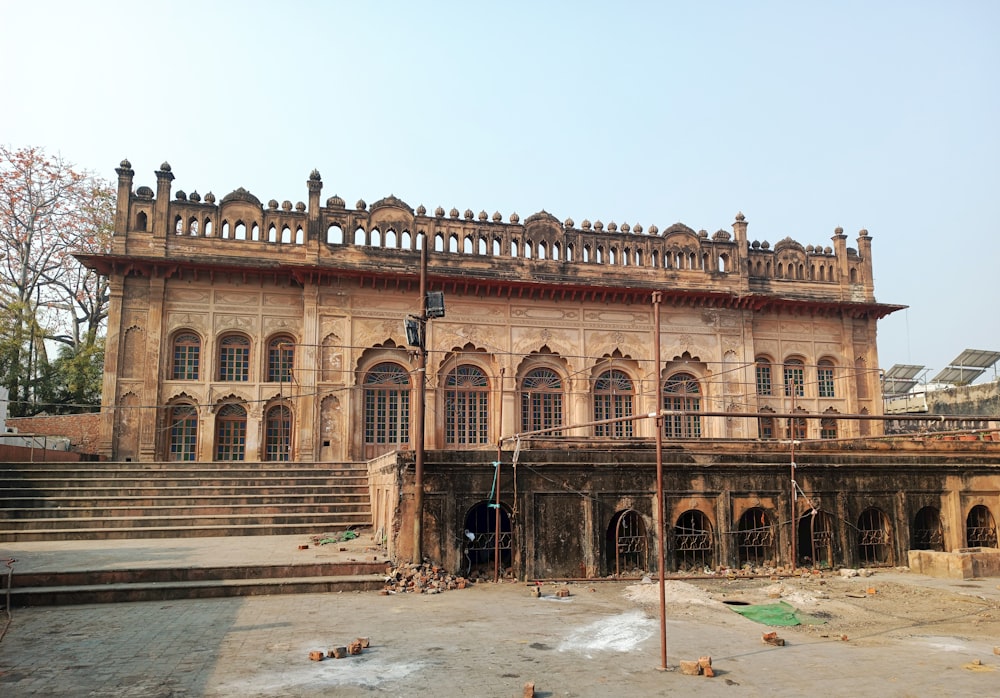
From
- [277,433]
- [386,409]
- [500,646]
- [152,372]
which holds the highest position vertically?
[152,372]

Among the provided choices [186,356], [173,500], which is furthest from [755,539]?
[186,356]

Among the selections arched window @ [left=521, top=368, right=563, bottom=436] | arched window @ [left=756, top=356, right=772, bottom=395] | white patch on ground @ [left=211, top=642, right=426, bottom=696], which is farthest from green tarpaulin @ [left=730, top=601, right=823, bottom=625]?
arched window @ [left=756, top=356, right=772, bottom=395]

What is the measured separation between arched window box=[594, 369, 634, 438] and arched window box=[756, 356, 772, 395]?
16.1ft

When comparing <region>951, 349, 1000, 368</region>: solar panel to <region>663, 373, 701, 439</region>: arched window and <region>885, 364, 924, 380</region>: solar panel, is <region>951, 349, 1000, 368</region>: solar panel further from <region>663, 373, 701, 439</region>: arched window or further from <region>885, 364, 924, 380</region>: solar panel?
<region>663, 373, 701, 439</region>: arched window

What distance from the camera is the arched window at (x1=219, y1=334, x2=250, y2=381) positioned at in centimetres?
2352

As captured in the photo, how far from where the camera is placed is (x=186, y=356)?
23.3m

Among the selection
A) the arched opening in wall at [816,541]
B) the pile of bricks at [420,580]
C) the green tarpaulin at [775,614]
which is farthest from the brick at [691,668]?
the arched opening in wall at [816,541]

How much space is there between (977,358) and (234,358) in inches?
1366

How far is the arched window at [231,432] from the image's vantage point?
23.1 meters

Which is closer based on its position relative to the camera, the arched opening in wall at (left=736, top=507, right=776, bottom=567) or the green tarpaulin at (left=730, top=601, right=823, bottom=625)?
the green tarpaulin at (left=730, top=601, right=823, bottom=625)

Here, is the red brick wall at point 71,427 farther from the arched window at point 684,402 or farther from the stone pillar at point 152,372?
the arched window at point 684,402

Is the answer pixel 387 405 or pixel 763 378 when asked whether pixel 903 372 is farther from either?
pixel 387 405

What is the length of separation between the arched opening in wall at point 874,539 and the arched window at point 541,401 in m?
11.4

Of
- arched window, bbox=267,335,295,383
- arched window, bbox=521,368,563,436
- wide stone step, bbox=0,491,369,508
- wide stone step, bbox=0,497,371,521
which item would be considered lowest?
wide stone step, bbox=0,497,371,521
